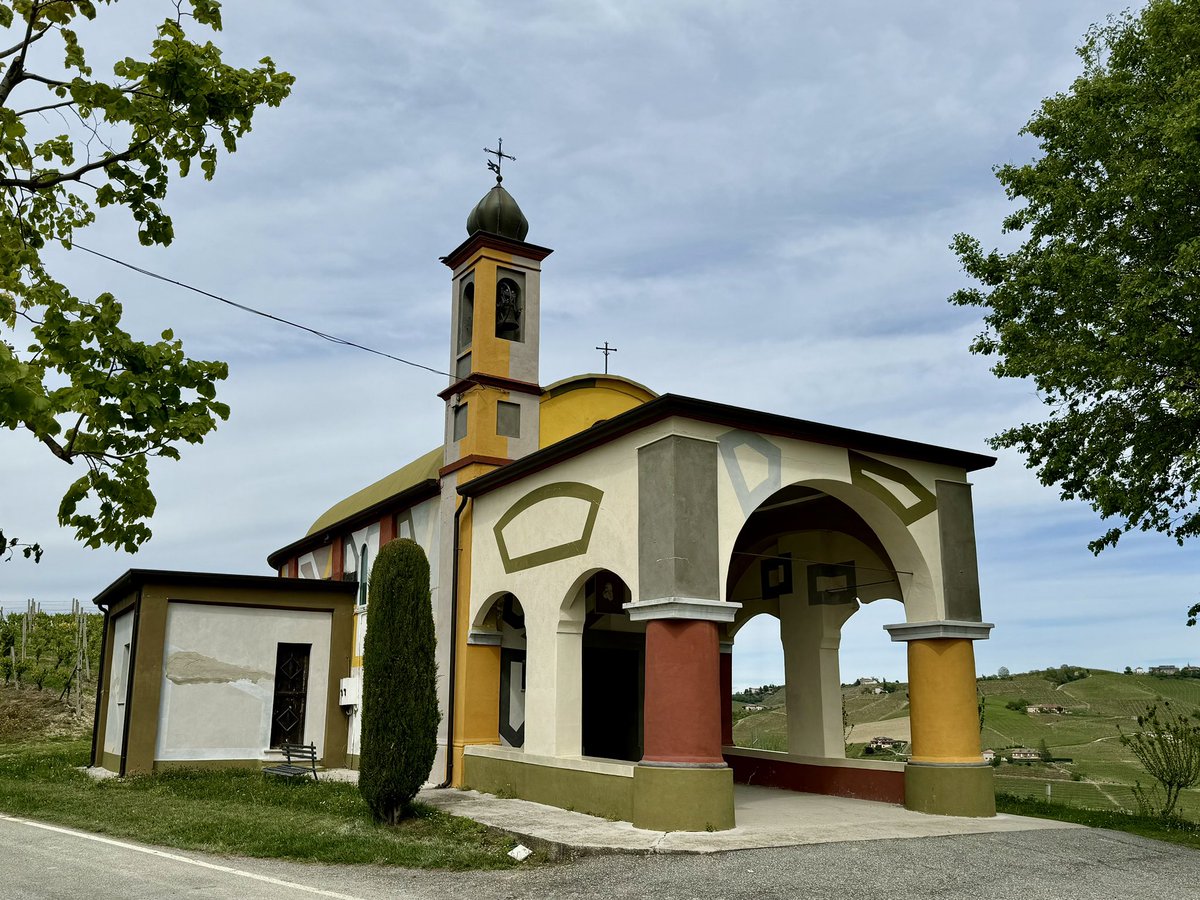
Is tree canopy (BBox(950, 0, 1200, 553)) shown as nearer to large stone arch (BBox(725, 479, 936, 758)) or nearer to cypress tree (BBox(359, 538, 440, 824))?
large stone arch (BBox(725, 479, 936, 758))

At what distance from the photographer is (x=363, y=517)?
20250 mm

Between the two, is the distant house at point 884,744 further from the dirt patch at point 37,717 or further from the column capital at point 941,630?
the dirt patch at point 37,717

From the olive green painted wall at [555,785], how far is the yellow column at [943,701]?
4.06 metres

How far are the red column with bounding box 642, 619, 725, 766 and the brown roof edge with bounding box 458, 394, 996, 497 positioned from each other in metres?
2.41

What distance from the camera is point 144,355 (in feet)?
16.9

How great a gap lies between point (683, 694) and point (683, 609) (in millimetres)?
927

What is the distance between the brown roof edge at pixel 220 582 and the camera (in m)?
17.6

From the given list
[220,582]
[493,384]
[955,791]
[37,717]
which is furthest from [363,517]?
[37,717]

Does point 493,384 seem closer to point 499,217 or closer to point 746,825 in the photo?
point 499,217

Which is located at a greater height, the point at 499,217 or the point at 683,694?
the point at 499,217

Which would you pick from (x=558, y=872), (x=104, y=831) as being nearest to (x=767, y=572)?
(x=558, y=872)

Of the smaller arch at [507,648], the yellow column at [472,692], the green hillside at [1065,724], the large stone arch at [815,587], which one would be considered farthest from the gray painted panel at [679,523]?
the green hillside at [1065,724]

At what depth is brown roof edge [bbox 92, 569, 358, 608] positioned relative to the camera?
57.8ft

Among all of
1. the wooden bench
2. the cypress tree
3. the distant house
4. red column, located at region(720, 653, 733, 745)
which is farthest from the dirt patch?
the distant house
